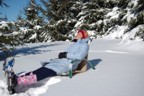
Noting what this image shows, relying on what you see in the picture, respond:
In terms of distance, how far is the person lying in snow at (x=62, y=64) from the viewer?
5.76 meters

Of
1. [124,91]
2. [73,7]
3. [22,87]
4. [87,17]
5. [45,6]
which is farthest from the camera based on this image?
[45,6]

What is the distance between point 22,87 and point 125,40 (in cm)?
779

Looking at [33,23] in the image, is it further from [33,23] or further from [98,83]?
[98,83]

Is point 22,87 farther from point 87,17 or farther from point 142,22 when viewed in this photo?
point 87,17

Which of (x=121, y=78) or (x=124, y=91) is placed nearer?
(x=124, y=91)

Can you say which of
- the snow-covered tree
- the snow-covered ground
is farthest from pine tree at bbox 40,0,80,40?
the snow-covered ground

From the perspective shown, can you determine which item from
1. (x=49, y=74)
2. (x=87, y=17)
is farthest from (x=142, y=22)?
(x=87, y=17)

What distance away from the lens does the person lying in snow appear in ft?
18.9

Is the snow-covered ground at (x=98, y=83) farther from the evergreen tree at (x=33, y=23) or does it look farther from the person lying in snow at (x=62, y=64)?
the evergreen tree at (x=33, y=23)

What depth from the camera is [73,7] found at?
2950 cm

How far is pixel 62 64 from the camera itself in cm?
662

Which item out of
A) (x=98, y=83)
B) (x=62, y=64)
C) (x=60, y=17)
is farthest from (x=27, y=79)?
(x=60, y=17)

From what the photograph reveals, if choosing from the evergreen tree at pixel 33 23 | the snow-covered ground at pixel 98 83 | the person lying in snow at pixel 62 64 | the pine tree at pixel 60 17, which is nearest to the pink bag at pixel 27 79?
the person lying in snow at pixel 62 64

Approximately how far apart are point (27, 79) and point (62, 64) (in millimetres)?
1198
